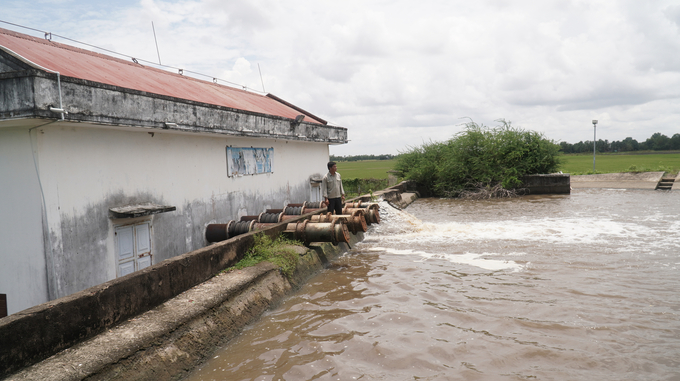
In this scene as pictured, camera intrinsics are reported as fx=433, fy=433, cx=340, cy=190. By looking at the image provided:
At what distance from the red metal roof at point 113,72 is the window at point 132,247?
2.26 m

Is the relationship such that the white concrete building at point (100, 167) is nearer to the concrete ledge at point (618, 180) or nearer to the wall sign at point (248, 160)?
the wall sign at point (248, 160)

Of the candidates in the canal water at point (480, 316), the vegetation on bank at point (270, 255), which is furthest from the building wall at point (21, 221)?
the canal water at point (480, 316)

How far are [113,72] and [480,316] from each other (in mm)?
7418

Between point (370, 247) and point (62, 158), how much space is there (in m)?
6.49

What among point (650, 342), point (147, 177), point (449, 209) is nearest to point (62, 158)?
point (147, 177)

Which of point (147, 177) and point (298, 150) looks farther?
point (298, 150)

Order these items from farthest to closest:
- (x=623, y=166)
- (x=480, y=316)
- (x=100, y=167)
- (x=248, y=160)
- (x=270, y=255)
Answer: (x=623, y=166)
(x=248, y=160)
(x=270, y=255)
(x=100, y=167)
(x=480, y=316)

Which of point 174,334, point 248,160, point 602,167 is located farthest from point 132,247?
point 602,167

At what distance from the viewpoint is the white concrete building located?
532 centimetres

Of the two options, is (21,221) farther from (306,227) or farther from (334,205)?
(334,205)

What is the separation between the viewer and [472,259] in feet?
27.6

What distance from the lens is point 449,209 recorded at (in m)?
18.1

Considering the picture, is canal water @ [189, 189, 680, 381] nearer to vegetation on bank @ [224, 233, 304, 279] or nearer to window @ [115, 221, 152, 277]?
vegetation on bank @ [224, 233, 304, 279]

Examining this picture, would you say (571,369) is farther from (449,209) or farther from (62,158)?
(449,209)
